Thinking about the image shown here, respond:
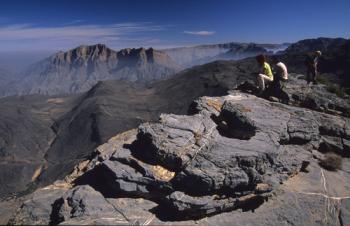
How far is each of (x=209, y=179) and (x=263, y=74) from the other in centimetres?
1064

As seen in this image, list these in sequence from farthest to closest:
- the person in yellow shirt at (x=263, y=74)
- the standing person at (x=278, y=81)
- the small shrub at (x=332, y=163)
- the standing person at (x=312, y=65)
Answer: the standing person at (x=312, y=65) < the standing person at (x=278, y=81) < the person in yellow shirt at (x=263, y=74) < the small shrub at (x=332, y=163)

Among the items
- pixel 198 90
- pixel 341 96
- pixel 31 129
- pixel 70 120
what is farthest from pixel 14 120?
pixel 341 96

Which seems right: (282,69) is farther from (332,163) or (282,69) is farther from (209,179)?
(209,179)

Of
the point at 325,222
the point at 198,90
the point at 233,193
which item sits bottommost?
the point at 198,90

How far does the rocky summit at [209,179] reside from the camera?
12.6 metres

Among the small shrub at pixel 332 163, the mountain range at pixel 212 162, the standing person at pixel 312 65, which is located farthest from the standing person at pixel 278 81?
the small shrub at pixel 332 163

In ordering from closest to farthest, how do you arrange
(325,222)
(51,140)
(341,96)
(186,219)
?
(186,219)
(325,222)
(341,96)
(51,140)

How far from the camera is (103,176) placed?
46.9ft

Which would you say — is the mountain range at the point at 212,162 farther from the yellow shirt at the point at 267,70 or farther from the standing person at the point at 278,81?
the yellow shirt at the point at 267,70

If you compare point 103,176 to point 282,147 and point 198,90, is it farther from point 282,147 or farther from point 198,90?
point 198,90

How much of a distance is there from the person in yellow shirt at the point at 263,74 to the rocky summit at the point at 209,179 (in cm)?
422

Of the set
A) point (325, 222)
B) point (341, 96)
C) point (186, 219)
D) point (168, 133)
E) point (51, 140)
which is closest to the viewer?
point (186, 219)

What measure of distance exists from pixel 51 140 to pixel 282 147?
579 ft

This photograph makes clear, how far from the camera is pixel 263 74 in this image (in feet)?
71.5
